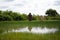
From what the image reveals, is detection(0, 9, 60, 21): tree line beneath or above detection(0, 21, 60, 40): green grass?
above

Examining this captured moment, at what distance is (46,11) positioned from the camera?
4.35 m

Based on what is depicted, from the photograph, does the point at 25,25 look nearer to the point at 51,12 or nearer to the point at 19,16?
the point at 19,16

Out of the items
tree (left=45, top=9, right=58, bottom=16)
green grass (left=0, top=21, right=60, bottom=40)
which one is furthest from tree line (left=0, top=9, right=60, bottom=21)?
green grass (left=0, top=21, right=60, bottom=40)

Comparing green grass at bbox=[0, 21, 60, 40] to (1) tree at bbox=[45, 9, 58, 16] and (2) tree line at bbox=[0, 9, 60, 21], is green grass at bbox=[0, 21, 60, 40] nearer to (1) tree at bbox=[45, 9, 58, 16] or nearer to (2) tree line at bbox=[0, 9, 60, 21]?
(2) tree line at bbox=[0, 9, 60, 21]

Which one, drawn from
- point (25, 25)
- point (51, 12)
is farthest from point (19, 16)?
point (51, 12)

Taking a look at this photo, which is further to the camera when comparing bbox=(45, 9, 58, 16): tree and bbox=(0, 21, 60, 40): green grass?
bbox=(45, 9, 58, 16): tree

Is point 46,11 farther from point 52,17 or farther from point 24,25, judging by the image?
point 24,25

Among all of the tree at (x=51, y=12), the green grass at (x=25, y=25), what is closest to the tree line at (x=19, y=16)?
the tree at (x=51, y=12)

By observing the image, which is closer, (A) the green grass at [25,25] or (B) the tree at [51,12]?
(A) the green grass at [25,25]

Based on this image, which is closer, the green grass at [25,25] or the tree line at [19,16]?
the green grass at [25,25]

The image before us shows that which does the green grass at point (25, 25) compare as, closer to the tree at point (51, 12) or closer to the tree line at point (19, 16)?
the tree line at point (19, 16)

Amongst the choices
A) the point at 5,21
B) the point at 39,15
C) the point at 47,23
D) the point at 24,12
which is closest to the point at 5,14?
the point at 5,21

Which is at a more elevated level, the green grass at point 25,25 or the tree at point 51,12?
the tree at point 51,12

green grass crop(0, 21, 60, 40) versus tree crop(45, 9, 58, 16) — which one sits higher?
tree crop(45, 9, 58, 16)
